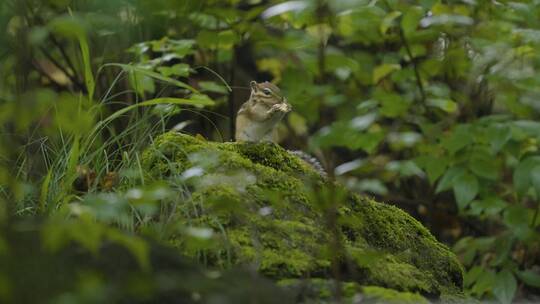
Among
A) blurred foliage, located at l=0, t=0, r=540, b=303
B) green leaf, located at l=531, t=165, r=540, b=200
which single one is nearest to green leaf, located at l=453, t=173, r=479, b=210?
blurred foliage, located at l=0, t=0, r=540, b=303

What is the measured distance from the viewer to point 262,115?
12.9 ft

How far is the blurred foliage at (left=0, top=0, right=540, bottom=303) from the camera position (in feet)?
8.05

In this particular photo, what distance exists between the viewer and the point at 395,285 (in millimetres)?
2998

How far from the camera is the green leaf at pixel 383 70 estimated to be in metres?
5.93

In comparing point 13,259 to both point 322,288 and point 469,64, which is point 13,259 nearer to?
point 322,288

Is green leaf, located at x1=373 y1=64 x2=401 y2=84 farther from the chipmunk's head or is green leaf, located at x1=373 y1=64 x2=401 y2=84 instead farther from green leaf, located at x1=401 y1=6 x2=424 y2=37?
the chipmunk's head

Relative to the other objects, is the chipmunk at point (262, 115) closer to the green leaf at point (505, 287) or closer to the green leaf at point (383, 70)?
the green leaf at point (505, 287)

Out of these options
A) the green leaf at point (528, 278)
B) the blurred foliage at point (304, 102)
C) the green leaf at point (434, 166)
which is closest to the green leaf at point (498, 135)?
the blurred foliage at point (304, 102)

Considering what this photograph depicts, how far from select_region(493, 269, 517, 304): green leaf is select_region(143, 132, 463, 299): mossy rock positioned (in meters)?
1.06

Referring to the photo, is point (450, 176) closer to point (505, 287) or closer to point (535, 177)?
point (535, 177)

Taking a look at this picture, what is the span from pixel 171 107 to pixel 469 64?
6.76 feet

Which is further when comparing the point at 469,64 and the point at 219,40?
the point at 469,64

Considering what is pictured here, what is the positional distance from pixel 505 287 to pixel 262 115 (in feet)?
5.65

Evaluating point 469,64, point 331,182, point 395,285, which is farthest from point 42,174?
point 469,64
